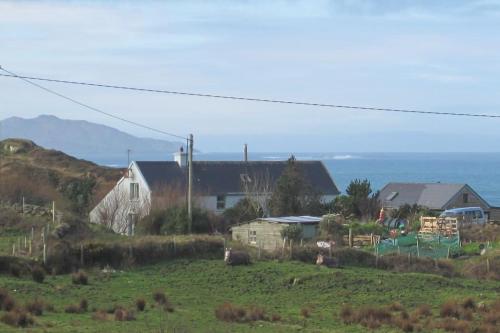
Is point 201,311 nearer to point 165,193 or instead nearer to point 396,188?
point 165,193

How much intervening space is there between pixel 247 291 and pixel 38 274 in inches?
320

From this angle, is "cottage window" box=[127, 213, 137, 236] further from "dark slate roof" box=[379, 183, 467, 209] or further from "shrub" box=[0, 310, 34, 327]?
"shrub" box=[0, 310, 34, 327]

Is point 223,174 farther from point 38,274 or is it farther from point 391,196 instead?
point 38,274

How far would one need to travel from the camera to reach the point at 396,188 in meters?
79.2

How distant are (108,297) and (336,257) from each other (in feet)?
41.7

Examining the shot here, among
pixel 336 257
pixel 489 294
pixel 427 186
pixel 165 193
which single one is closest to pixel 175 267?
pixel 336 257

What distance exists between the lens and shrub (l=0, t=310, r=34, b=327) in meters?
22.4

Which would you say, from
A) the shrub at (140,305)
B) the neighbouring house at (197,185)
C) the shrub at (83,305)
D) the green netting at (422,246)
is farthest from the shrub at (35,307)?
the neighbouring house at (197,185)

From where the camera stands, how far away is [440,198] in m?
72.9

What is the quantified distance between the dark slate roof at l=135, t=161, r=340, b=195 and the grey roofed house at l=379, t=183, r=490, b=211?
5.93 m

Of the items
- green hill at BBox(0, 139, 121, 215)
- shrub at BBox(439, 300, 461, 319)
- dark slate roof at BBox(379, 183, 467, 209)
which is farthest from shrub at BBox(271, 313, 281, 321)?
dark slate roof at BBox(379, 183, 467, 209)

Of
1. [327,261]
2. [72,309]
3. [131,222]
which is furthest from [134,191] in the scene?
[72,309]

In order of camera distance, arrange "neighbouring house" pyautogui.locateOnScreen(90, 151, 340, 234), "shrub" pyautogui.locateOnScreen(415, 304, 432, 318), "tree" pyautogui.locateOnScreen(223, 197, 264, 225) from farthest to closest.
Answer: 1. "neighbouring house" pyautogui.locateOnScreen(90, 151, 340, 234)
2. "tree" pyautogui.locateOnScreen(223, 197, 264, 225)
3. "shrub" pyautogui.locateOnScreen(415, 304, 432, 318)

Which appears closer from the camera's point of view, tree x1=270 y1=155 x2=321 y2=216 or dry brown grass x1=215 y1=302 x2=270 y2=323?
dry brown grass x1=215 y1=302 x2=270 y2=323
